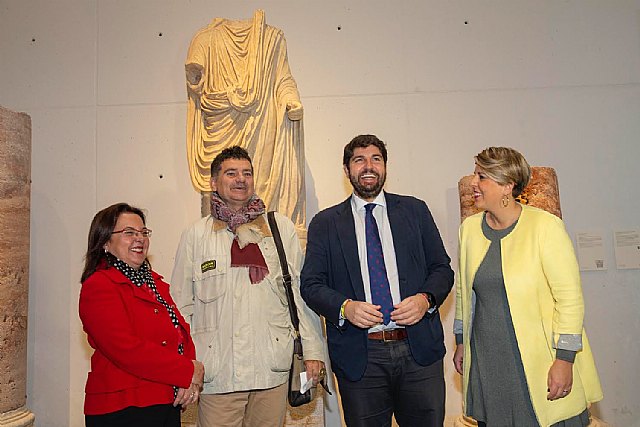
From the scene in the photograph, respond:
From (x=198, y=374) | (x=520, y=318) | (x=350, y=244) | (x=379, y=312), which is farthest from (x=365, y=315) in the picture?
(x=198, y=374)

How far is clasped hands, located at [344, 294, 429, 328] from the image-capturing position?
7.39 ft

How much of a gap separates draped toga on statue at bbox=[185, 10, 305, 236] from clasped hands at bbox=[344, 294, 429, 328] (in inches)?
56.9

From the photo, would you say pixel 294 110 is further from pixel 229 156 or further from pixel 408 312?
pixel 408 312

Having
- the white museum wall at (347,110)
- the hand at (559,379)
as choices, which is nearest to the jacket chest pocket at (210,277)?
the hand at (559,379)

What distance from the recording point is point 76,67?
5.10m

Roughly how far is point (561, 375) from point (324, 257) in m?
0.99

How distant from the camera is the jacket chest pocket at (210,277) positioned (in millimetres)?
2533

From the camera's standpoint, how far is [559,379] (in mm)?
2086

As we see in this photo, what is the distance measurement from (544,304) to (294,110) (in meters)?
2.01

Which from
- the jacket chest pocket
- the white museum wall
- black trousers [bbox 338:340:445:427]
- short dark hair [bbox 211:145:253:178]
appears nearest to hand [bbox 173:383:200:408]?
the jacket chest pocket

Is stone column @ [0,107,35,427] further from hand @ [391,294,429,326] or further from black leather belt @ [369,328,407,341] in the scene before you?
hand @ [391,294,429,326]

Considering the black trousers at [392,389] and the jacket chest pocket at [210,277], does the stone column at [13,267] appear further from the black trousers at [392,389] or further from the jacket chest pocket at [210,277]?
the black trousers at [392,389]

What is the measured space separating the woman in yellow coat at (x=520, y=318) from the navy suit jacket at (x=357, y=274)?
171mm

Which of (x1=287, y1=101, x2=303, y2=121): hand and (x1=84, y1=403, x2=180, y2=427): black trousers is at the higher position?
(x1=287, y1=101, x2=303, y2=121): hand
